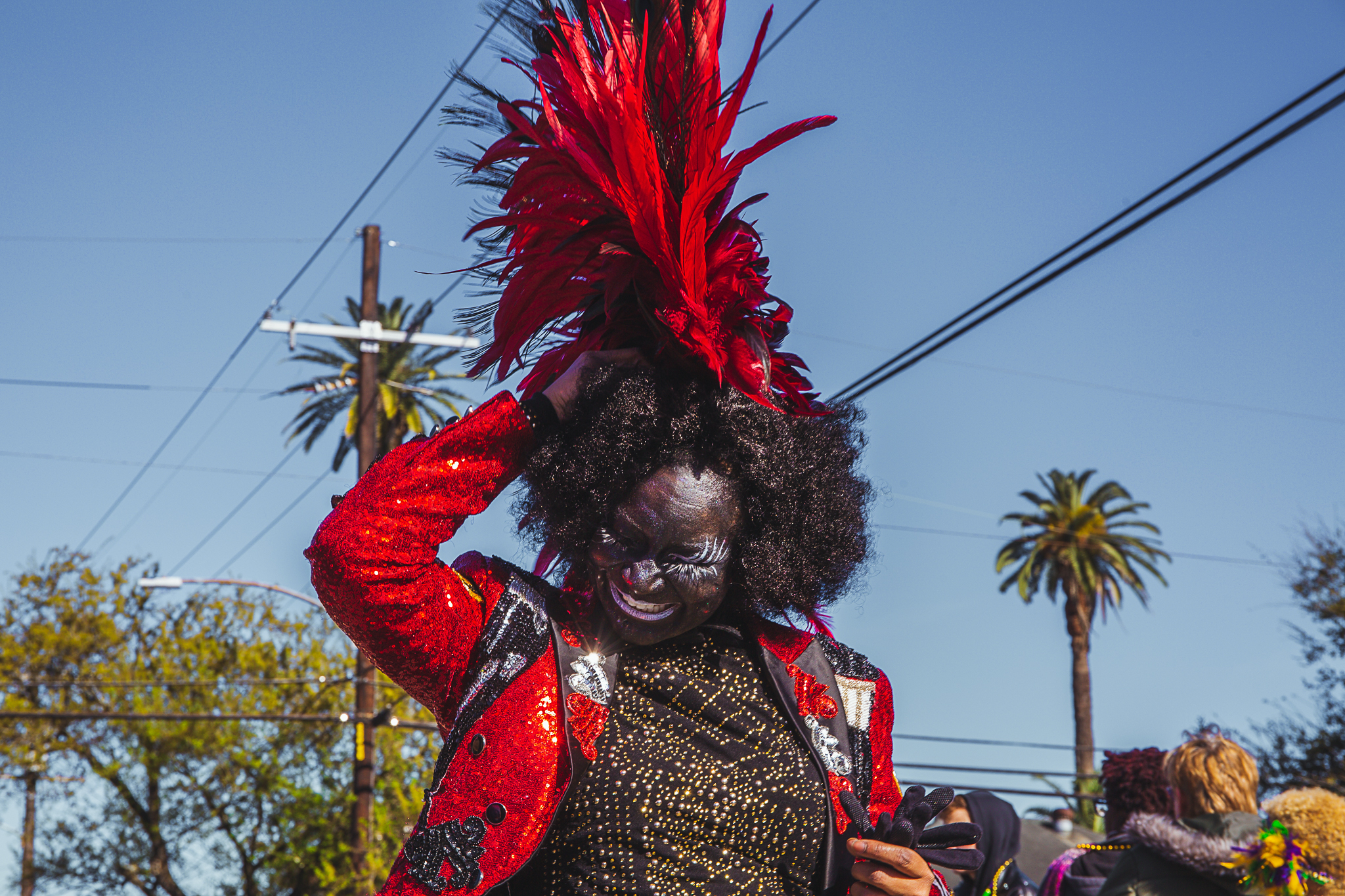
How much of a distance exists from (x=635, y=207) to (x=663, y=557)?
59 centimetres

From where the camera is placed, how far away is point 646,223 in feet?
7.17

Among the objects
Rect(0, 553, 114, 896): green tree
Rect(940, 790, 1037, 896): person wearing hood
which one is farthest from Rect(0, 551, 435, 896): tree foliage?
Rect(940, 790, 1037, 896): person wearing hood

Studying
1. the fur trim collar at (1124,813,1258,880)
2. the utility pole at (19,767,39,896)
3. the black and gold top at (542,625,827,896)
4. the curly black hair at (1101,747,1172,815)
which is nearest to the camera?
the black and gold top at (542,625,827,896)

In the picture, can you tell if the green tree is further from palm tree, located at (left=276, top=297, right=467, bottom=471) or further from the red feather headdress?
the red feather headdress

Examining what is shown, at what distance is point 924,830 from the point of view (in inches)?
82.7

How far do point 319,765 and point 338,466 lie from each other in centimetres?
490

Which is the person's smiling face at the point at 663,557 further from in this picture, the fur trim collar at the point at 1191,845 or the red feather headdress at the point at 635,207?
the fur trim collar at the point at 1191,845

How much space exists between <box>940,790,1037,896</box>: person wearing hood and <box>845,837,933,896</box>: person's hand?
3124 mm

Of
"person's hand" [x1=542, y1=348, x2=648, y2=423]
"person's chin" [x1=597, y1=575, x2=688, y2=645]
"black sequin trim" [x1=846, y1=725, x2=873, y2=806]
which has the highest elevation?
"person's hand" [x1=542, y1=348, x2=648, y2=423]

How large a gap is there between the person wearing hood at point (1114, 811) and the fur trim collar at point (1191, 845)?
20.0 inches

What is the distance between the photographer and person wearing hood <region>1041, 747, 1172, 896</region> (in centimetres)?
466

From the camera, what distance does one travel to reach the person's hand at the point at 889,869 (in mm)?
2021

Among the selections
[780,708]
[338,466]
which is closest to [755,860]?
[780,708]

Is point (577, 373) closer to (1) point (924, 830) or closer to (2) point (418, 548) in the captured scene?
(2) point (418, 548)
